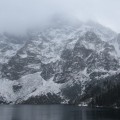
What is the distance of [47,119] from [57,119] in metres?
8.11

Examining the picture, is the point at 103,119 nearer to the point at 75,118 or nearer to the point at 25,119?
the point at 75,118

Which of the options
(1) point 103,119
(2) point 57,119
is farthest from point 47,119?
(1) point 103,119

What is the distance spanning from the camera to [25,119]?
643ft

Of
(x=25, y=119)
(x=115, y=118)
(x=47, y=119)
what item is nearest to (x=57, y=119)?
(x=47, y=119)

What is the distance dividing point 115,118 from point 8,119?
66.6 metres

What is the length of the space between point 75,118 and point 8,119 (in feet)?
139

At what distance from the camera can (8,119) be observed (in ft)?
637

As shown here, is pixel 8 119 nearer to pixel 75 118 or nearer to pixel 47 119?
pixel 47 119

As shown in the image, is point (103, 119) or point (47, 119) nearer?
point (103, 119)

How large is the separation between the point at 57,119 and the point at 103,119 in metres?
29.3

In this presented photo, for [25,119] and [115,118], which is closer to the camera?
[115,118]

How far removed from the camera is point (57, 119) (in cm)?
19425

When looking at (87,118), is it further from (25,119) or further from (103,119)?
(25,119)

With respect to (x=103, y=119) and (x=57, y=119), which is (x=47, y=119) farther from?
(x=103, y=119)
